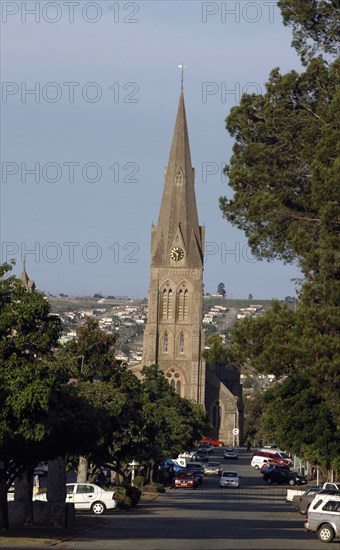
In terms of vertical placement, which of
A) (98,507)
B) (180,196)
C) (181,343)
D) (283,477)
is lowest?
(98,507)

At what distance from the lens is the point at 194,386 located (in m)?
169

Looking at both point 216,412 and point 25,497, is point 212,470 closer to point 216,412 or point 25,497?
point 25,497

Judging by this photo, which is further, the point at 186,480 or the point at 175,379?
the point at 175,379

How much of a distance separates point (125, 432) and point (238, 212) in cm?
1528

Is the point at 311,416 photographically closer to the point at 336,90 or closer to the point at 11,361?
the point at 336,90

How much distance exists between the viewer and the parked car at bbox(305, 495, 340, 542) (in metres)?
42.2

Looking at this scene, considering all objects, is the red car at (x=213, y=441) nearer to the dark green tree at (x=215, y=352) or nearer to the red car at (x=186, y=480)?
the red car at (x=186, y=480)

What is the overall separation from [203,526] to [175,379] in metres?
121

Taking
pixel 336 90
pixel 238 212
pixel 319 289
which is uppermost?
pixel 336 90

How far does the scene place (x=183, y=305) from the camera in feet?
557

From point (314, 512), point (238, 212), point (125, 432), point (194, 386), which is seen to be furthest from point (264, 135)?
point (194, 386)

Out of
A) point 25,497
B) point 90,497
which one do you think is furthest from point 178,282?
point 25,497

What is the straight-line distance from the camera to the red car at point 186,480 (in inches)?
3317

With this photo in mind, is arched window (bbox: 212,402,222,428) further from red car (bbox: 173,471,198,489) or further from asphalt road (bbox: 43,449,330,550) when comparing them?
asphalt road (bbox: 43,449,330,550)
